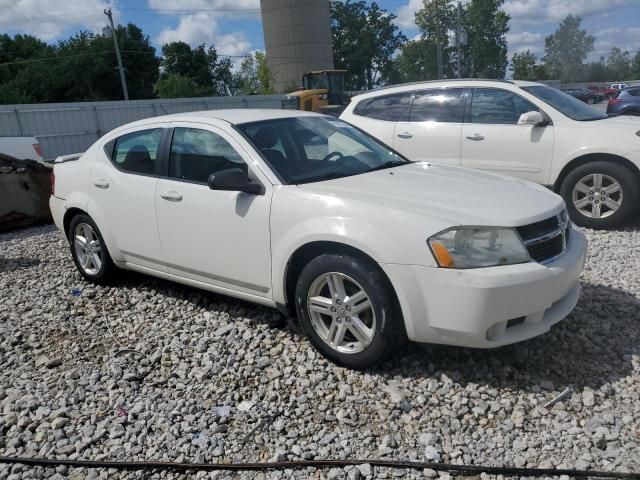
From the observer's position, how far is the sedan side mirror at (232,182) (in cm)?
378

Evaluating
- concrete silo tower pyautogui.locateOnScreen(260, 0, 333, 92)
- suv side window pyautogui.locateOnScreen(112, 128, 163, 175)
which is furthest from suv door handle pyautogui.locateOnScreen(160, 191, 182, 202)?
concrete silo tower pyautogui.locateOnScreen(260, 0, 333, 92)

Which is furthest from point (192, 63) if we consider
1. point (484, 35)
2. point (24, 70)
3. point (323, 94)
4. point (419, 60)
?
point (323, 94)

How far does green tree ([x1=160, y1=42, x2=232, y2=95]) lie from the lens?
67.2 meters

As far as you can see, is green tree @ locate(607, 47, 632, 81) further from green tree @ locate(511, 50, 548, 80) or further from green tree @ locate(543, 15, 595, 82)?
green tree @ locate(511, 50, 548, 80)

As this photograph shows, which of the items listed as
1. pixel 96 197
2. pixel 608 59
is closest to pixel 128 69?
pixel 96 197

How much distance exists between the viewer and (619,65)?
337 feet

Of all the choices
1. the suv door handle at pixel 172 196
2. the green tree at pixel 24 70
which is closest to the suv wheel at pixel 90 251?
the suv door handle at pixel 172 196

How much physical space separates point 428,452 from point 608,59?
119m

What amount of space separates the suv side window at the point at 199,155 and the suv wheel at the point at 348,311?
40.2 inches

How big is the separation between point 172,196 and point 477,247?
7.62ft

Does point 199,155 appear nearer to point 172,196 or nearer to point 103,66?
point 172,196

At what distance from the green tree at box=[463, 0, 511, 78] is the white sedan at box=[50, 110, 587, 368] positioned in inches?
3041

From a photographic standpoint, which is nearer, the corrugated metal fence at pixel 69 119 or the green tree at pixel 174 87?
the corrugated metal fence at pixel 69 119

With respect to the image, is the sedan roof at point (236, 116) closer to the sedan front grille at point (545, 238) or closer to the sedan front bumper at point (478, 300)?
the sedan front bumper at point (478, 300)
